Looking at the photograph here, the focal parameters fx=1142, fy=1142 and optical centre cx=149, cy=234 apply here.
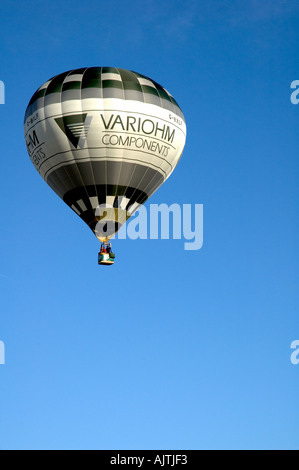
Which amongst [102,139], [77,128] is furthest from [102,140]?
[77,128]

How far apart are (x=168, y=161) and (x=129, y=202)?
7.34ft

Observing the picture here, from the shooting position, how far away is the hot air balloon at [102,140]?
136ft

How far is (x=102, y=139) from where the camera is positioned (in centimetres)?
4147

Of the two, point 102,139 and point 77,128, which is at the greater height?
point 77,128

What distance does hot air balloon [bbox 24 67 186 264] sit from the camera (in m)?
41.6

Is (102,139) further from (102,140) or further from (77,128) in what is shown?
(77,128)

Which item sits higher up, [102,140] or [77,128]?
[77,128]

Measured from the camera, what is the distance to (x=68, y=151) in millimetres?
41844

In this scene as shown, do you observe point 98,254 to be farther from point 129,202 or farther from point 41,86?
point 41,86

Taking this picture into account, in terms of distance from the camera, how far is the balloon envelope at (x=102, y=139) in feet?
136

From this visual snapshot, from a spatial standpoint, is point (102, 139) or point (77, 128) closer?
point (102, 139)

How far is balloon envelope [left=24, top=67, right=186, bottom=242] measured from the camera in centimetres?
4159

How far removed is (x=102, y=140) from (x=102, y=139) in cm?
5
